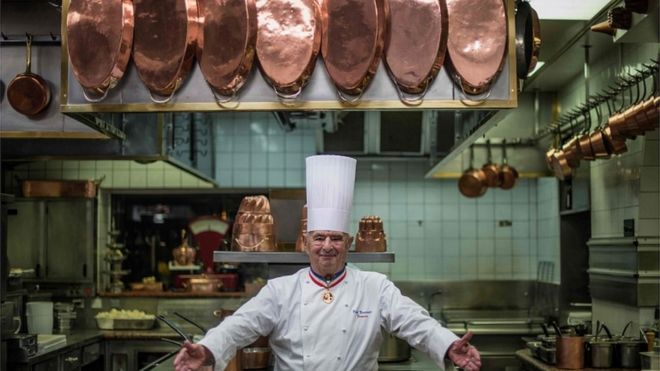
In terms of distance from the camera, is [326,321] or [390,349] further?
[390,349]

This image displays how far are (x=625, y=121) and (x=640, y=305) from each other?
4.57 feet

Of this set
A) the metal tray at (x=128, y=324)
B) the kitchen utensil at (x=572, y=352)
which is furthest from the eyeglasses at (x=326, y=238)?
the metal tray at (x=128, y=324)

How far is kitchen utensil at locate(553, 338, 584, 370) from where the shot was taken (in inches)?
196

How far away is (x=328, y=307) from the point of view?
11.0 ft

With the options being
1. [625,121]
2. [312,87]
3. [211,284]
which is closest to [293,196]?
[312,87]

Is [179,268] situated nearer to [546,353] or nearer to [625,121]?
[546,353]

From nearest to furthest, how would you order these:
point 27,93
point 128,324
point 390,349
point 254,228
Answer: point 254,228 → point 27,93 → point 390,349 → point 128,324

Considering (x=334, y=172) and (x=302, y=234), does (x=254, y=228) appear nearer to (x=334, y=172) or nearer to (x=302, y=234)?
(x=302, y=234)

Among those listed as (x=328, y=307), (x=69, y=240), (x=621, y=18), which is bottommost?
(x=328, y=307)

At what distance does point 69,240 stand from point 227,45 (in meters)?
5.69

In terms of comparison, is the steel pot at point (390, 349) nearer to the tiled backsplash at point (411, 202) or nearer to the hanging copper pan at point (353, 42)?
the hanging copper pan at point (353, 42)

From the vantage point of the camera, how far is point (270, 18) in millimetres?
A: 3205

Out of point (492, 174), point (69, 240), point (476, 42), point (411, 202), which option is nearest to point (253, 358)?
point (476, 42)

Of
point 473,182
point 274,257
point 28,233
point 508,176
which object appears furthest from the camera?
point 28,233
